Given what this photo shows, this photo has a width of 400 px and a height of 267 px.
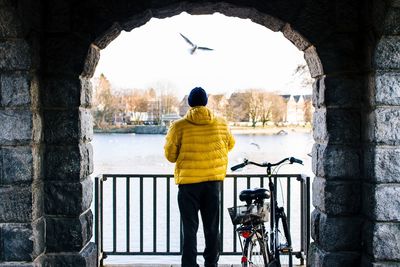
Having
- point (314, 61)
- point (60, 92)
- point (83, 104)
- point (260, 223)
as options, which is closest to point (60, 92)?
point (60, 92)

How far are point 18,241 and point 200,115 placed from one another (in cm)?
186

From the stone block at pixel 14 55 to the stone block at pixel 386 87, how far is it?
2931mm

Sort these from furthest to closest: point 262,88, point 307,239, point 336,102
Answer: point 262,88, point 307,239, point 336,102

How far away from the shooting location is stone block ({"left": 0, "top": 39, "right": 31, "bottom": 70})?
457cm

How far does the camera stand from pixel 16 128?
461 cm

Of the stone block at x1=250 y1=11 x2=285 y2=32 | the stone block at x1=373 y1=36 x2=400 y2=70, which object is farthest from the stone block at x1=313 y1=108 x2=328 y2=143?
the stone block at x1=250 y1=11 x2=285 y2=32

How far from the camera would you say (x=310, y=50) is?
508 centimetres

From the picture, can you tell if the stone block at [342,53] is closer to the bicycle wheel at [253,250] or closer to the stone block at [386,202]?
the stone block at [386,202]

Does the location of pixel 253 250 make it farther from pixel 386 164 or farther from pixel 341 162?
pixel 386 164

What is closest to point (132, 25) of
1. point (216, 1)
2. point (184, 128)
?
point (216, 1)

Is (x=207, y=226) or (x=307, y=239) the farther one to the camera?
(x=307, y=239)

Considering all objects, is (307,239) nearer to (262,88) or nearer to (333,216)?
(333,216)

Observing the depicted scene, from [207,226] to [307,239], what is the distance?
4.74 feet

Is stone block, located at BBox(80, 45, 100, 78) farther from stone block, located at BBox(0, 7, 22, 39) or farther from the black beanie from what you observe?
the black beanie
